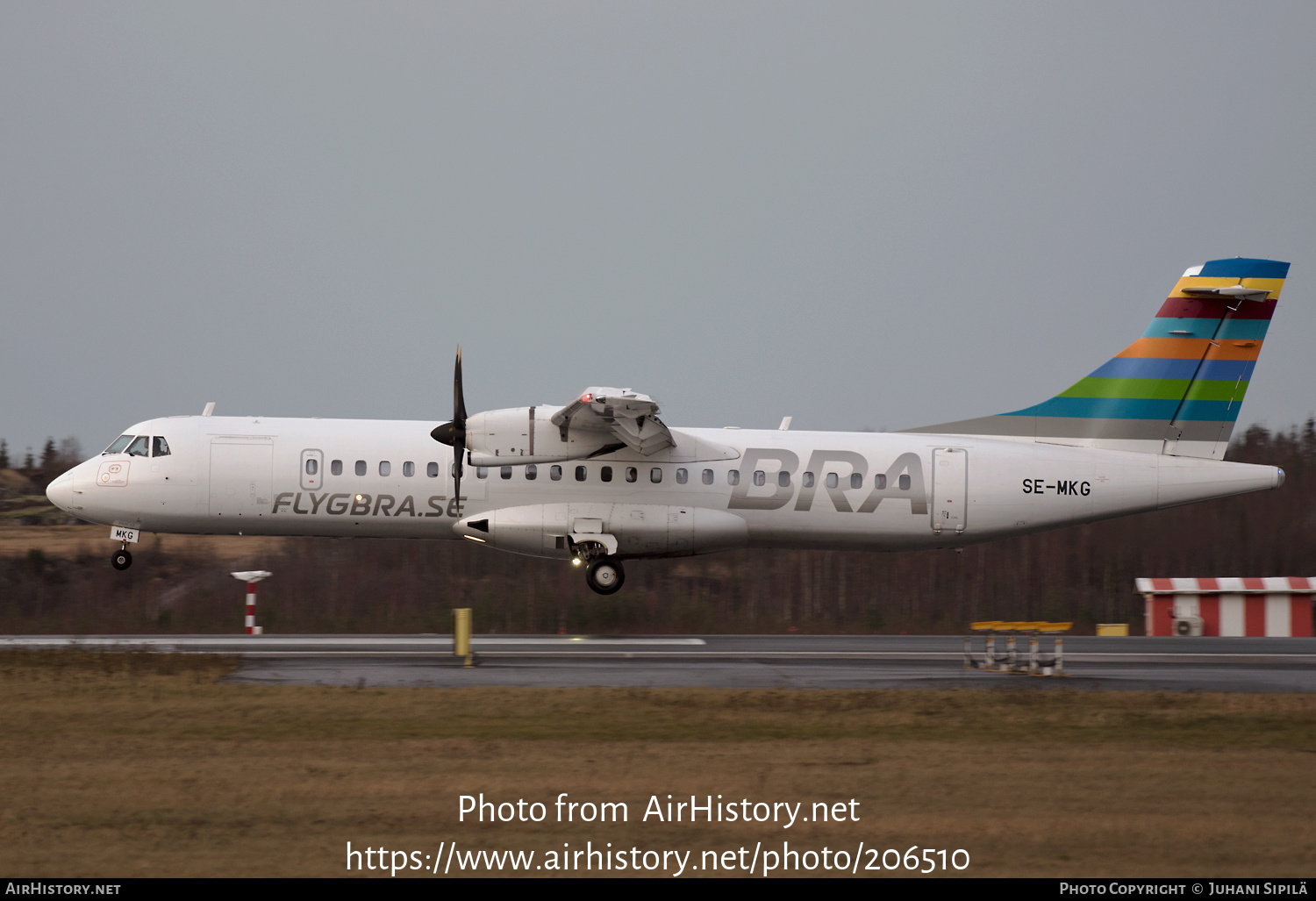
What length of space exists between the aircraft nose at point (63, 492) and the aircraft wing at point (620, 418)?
9.08m

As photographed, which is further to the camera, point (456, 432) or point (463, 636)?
point (456, 432)

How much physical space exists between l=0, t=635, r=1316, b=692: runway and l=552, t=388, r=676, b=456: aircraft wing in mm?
3579

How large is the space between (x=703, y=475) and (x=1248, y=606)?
479 inches

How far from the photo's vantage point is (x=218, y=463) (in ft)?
69.4

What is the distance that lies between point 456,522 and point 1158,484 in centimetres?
1292

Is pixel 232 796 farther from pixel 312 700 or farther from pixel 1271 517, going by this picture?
pixel 1271 517

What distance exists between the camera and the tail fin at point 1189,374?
22312mm

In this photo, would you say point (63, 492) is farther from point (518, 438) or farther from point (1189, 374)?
point (1189, 374)

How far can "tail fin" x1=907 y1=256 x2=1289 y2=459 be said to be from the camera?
22.3 meters

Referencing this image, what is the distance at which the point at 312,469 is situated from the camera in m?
21.1

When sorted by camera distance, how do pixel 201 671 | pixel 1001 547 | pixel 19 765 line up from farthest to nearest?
pixel 1001 547, pixel 201 671, pixel 19 765

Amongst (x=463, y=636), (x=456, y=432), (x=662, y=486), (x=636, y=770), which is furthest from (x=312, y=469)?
(x=636, y=770)

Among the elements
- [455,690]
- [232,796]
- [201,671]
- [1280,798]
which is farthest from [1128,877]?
[201,671]

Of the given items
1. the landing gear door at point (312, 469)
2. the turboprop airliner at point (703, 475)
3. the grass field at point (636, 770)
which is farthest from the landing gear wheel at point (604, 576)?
the grass field at point (636, 770)
